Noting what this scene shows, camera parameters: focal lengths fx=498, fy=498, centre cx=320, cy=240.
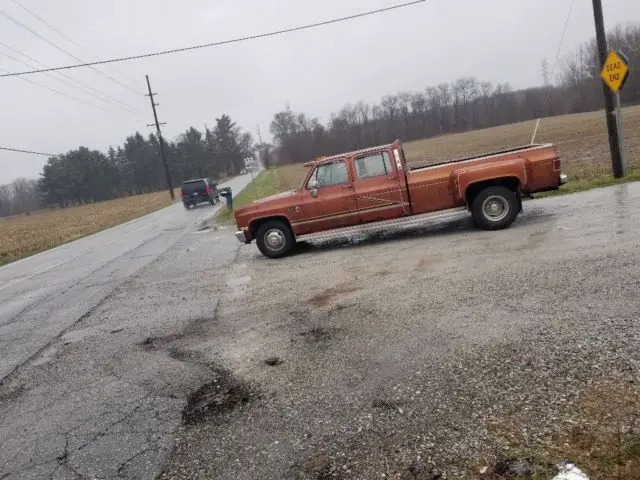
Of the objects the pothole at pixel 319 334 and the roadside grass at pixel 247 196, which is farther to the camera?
the roadside grass at pixel 247 196

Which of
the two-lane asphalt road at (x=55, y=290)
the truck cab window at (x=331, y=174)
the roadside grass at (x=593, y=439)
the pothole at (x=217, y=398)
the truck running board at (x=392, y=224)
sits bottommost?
the roadside grass at (x=593, y=439)

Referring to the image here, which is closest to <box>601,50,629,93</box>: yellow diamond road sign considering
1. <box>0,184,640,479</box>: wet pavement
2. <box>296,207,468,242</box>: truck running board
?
<box>0,184,640,479</box>: wet pavement

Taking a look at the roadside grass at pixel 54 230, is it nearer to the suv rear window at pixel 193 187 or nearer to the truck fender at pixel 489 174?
the suv rear window at pixel 193 187

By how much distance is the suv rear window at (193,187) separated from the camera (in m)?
34.5

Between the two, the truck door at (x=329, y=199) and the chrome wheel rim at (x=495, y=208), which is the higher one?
the truck door at (x=329, y=199)

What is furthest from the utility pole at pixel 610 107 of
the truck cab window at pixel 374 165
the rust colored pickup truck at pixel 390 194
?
the truck cab window at pixel 374 165

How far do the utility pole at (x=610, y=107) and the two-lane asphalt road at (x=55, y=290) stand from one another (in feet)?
39.2

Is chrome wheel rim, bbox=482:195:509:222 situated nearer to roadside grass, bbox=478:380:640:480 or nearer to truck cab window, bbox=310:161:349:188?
truck cab window, bbox=310:161:349:188

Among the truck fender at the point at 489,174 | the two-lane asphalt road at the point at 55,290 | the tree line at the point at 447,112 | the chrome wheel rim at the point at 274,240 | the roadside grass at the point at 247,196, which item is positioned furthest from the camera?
the tree line at the point at 447,112

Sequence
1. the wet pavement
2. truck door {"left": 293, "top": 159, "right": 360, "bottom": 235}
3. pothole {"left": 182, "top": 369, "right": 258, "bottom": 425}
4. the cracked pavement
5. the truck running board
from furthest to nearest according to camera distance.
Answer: truck door {"left": 293, "top": 159, "right": 360, "bottom": 235}, the truck running board, pothole {"left": 182, "top": 369, "right": 258, "bottom": 425}, the cracked pavement, the wet pavement

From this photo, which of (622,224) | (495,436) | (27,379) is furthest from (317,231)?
(495,436)

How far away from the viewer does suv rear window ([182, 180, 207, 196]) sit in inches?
1357

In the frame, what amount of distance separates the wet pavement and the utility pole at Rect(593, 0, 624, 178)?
12.5 ft

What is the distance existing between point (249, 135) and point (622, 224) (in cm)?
14113
